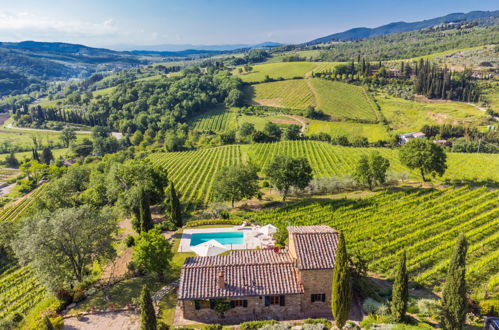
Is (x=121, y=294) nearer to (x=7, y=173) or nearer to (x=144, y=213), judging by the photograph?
(x=144, y=213)

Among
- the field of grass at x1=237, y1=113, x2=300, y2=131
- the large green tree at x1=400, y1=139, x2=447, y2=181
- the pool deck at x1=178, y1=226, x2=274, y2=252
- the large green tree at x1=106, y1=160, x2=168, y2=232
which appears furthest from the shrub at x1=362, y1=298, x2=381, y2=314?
the field of grass at x1=237, y1=113, x2=300, y2=131

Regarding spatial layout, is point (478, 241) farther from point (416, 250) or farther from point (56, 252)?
point (56, 252)

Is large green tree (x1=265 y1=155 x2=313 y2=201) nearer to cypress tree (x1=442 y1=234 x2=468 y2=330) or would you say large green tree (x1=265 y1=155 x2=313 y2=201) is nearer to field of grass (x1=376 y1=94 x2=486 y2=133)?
cypress tree (x1=442 y1=234 x2=468 y2=330)

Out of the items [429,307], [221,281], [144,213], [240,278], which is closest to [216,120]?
[144,213]

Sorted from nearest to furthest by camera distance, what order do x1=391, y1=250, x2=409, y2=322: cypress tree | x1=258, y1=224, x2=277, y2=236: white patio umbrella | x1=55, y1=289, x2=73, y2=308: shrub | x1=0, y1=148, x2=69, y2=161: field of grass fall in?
x1=391, y1=250, x2=409, y2=322: cypress tree, x1=55, y1=289, x2=73, y2=308: shrub, x1=258, y1=224, x2=277, y2=236: white patio umbrella, x1=0, y1=148, x2=69, y2=161: field of grass

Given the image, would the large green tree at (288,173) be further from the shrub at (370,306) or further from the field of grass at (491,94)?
the field of grass at (491,94)

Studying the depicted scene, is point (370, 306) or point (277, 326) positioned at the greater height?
point (370, 306)

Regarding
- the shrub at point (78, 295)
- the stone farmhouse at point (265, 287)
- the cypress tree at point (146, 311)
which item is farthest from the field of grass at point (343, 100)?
the cypress tree at point (146, 311)
